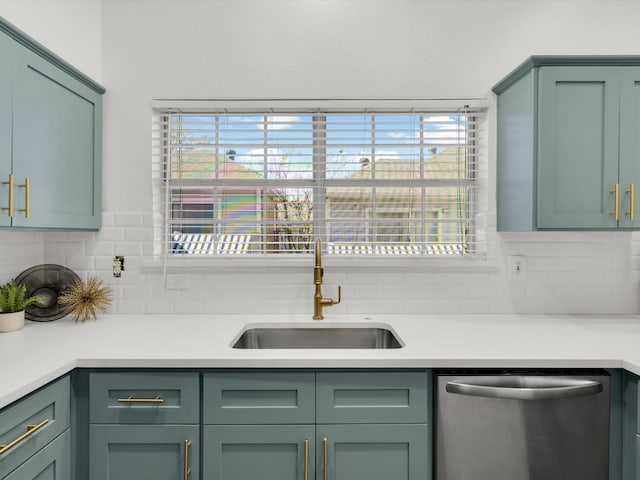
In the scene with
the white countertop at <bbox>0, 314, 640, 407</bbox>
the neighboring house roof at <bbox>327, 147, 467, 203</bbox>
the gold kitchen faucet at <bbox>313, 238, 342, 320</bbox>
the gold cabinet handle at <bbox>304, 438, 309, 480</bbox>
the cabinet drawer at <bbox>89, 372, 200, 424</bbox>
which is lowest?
the gold cabinet handle at <bbox>304, 438, 309, 480</bbox>

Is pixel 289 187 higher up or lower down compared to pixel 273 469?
higher up

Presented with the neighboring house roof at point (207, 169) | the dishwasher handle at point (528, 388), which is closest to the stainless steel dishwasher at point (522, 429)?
the dishwasher handle at point (528, 388)

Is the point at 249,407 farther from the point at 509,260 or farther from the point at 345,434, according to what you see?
the point at 509,260

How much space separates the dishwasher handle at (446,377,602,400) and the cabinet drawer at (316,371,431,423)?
11cm

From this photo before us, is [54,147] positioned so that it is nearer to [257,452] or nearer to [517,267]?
[257,452]

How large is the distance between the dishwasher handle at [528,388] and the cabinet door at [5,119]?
66.6 inches

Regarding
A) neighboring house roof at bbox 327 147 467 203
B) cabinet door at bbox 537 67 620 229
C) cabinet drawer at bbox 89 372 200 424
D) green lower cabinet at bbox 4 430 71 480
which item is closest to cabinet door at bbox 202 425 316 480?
cabinet drawer at bbox 89 372 200 424

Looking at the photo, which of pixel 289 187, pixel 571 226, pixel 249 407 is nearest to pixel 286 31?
pixel 289 187

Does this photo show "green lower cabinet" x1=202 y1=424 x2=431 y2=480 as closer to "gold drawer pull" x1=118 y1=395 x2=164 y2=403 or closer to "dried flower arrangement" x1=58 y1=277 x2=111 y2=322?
"gold drawer pull" x1=118 y1=395 x2=164 y2=403

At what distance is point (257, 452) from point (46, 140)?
148cm

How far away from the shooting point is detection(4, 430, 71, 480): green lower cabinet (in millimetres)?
1255

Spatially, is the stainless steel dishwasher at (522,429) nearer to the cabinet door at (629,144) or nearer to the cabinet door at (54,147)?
the cabinet door at (629,144)

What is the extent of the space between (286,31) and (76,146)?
1.18m

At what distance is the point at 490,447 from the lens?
4.95 feet
